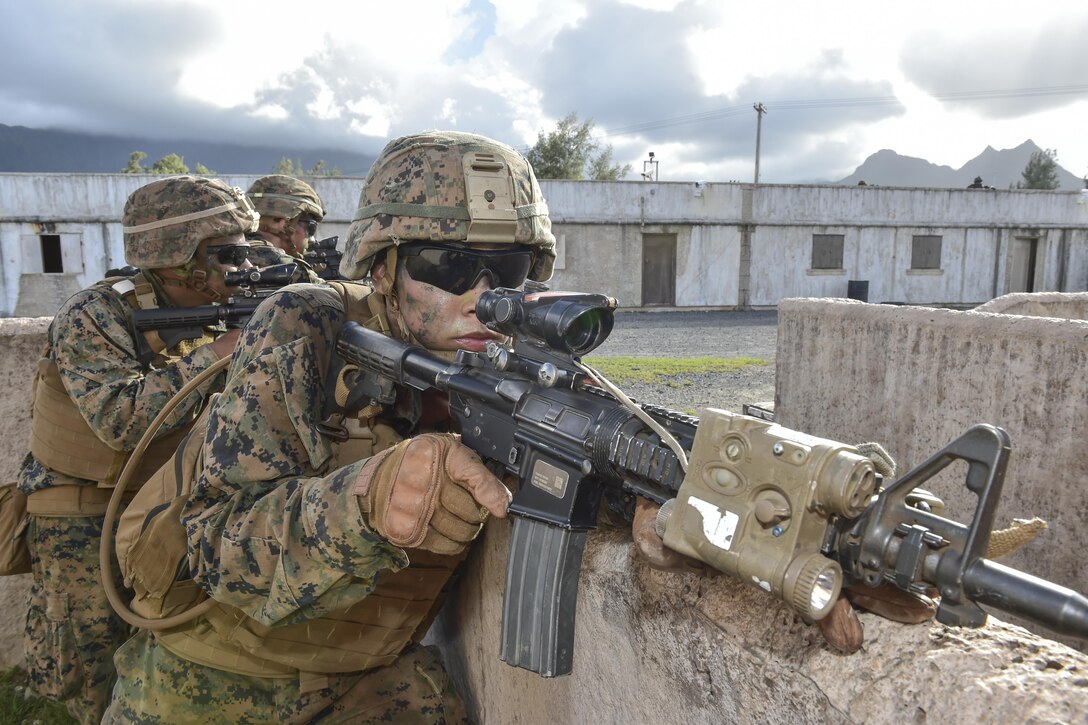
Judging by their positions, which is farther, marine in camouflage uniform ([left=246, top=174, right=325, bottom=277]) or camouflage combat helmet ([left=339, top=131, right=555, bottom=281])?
marine in camouflage uniform ([left=246, top=174, right=325, bottom=277])

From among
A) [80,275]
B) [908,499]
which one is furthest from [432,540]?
[80,275]

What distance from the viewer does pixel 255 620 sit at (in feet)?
6.91

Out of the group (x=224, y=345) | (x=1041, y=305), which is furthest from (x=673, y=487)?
(x=1041, y=305)

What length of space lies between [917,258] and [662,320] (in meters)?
11.1

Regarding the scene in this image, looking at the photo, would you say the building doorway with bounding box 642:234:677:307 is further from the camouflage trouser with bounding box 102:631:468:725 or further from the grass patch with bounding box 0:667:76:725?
the camouflage trouser with bounding box 102:631:468:725

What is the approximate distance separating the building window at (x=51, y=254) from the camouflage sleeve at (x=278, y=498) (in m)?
21.9

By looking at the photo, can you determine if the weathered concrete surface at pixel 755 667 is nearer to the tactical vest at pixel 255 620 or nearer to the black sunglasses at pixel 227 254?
the tactical vest at pixel 255 620

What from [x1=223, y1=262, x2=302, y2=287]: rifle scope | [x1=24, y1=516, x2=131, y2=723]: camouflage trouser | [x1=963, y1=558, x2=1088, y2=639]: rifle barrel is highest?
[x1=223, y1=262, x2=302, y2=287]: rifle scope

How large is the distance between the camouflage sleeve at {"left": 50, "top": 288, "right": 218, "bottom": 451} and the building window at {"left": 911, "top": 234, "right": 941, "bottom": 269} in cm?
2593

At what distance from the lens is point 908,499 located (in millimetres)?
1087

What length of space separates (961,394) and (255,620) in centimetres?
333

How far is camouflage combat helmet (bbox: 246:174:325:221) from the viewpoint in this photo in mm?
5737

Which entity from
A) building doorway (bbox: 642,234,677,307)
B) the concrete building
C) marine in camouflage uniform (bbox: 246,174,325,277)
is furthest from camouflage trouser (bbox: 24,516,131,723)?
building doorway (bbox: 642,234,677,307)

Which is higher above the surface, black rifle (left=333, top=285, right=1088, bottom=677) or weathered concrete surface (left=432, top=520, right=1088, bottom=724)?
black rifle (left=333, top=285, right=1088, bottom=677)
